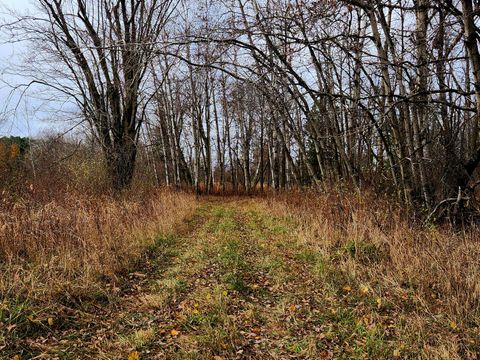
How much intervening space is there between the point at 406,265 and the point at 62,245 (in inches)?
203

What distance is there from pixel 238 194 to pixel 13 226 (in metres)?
19.1

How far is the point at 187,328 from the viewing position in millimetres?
3580

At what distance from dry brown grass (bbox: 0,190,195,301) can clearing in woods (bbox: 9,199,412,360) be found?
414 mm

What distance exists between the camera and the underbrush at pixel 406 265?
331 cm

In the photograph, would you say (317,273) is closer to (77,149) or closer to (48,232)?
(48,232)

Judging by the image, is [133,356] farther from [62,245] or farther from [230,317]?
[62,245]

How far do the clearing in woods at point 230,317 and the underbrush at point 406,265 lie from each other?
0.23 meters

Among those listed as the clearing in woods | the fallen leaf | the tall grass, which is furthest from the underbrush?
the fallen leaf

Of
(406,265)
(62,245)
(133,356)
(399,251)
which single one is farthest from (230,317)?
(62,245)

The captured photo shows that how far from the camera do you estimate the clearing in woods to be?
3164 millimetres

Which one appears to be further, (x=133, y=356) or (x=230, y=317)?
(x=230, y=317)

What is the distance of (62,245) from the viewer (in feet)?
17.0

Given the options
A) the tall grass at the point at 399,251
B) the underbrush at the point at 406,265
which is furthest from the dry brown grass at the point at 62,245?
the tall grass at the point at 399,251

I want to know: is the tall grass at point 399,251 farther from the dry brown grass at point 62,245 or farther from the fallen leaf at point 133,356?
the dry brown grass at point 62,245
